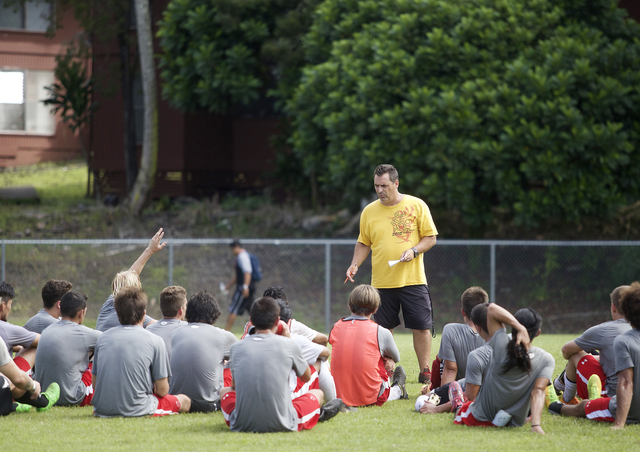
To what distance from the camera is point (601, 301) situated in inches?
641

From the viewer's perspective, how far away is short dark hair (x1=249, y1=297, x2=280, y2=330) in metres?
5.36

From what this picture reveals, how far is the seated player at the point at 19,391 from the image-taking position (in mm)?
5750

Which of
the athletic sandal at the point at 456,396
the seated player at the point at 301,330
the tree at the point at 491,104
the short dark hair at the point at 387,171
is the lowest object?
the athletic sandal at the point at 456,396

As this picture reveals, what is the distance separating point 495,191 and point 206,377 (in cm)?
1068

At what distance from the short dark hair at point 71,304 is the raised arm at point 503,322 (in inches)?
144

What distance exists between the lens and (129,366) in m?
5.83

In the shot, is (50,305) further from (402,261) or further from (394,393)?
(402,261)

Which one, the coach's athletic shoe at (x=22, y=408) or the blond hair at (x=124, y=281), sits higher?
the blond hair at (x=124, y=281)

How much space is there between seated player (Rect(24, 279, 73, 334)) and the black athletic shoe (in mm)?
2879

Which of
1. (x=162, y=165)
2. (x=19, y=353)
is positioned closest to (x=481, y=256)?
(x=162, y=165)

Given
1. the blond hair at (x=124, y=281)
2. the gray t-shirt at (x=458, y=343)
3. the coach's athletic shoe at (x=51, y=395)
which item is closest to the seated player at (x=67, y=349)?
the coach's athletic shoe at (x=51, y=395)

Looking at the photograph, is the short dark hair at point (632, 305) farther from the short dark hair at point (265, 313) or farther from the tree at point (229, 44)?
the tree at point (229, 44)

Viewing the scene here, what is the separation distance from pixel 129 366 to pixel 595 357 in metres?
4.05

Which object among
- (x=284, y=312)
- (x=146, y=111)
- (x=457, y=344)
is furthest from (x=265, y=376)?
(x=146, y=111)
